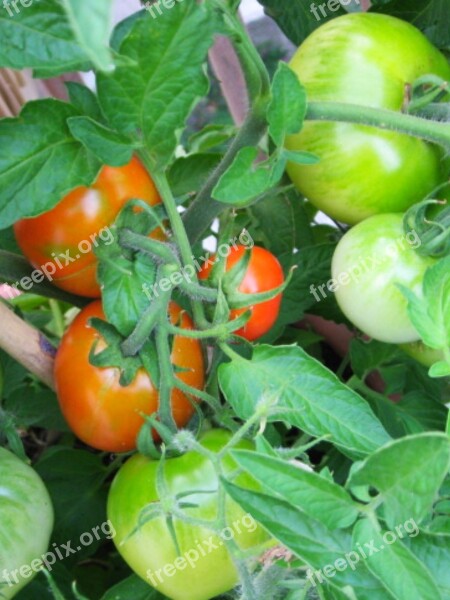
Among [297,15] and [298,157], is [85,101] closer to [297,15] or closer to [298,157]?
[298,157]

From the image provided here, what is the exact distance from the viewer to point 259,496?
314 mm

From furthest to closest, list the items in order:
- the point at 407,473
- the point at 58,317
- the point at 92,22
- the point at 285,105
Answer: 1. the point at 58,317
2. the point at 285,105
3. the point at 407,473
4. the point at 92,22

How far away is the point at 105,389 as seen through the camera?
1.61 feet

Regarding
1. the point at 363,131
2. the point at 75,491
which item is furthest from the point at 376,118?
the point at 75,491

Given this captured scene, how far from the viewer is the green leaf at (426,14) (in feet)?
1.95

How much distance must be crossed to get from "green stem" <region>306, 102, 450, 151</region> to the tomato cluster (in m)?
0.04

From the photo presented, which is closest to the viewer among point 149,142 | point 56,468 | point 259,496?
point 259,496

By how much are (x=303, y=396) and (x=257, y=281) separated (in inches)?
3.7

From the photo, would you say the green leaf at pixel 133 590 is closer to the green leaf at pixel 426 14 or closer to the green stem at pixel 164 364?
the green stem at pixel 164 364

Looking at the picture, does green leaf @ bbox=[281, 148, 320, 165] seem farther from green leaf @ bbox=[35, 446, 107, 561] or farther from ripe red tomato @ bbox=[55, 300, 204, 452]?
green leaf @ bbox=[35, 446, 107, 561]

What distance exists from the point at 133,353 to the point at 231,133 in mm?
274

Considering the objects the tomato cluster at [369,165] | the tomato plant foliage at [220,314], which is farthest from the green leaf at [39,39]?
the tomato cluster at [369,165]

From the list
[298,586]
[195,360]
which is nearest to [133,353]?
[195,360]

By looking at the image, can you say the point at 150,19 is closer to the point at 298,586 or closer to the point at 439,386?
the point at 298,586
